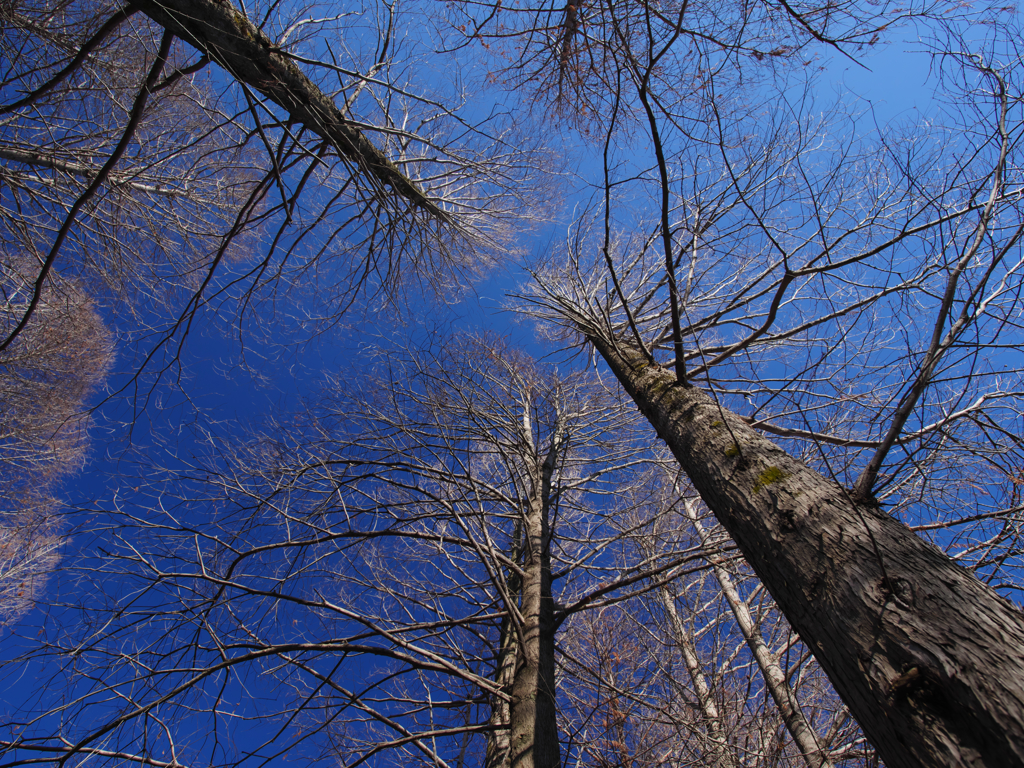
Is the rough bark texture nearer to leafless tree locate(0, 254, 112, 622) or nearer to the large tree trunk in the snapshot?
the large tree trunk

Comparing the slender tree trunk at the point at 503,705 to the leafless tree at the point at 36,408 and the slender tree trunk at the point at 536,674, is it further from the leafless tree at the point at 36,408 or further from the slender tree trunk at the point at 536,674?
the leafless tree at the point at 36,408

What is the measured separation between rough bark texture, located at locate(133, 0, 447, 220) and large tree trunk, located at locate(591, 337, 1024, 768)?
2922 mm

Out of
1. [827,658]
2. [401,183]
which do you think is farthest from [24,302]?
[827,658]

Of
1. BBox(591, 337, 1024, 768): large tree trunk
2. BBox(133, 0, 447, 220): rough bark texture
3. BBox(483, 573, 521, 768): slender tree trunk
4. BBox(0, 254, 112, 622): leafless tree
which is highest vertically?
BBox(0, 254, 112, 622): leafless tree

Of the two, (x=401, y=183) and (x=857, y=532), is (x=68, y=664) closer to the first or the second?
(x=857, y=532)

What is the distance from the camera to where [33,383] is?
7355mm

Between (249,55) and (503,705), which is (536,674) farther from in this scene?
(249,55)

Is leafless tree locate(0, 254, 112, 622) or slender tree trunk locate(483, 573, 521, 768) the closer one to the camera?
slender tree trunk locate(483, 573, 521, 768)

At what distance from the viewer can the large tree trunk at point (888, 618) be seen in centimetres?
78

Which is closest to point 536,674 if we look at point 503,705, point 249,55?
point 503,705

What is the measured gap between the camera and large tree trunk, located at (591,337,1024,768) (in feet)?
2.55

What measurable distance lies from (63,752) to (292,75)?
364cm

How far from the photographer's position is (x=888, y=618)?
0.97m

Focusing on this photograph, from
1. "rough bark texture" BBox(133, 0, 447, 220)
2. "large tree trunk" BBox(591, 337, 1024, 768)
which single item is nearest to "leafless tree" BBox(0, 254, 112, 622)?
"rough bark texture" BBox(133, 0, 447, 220)
